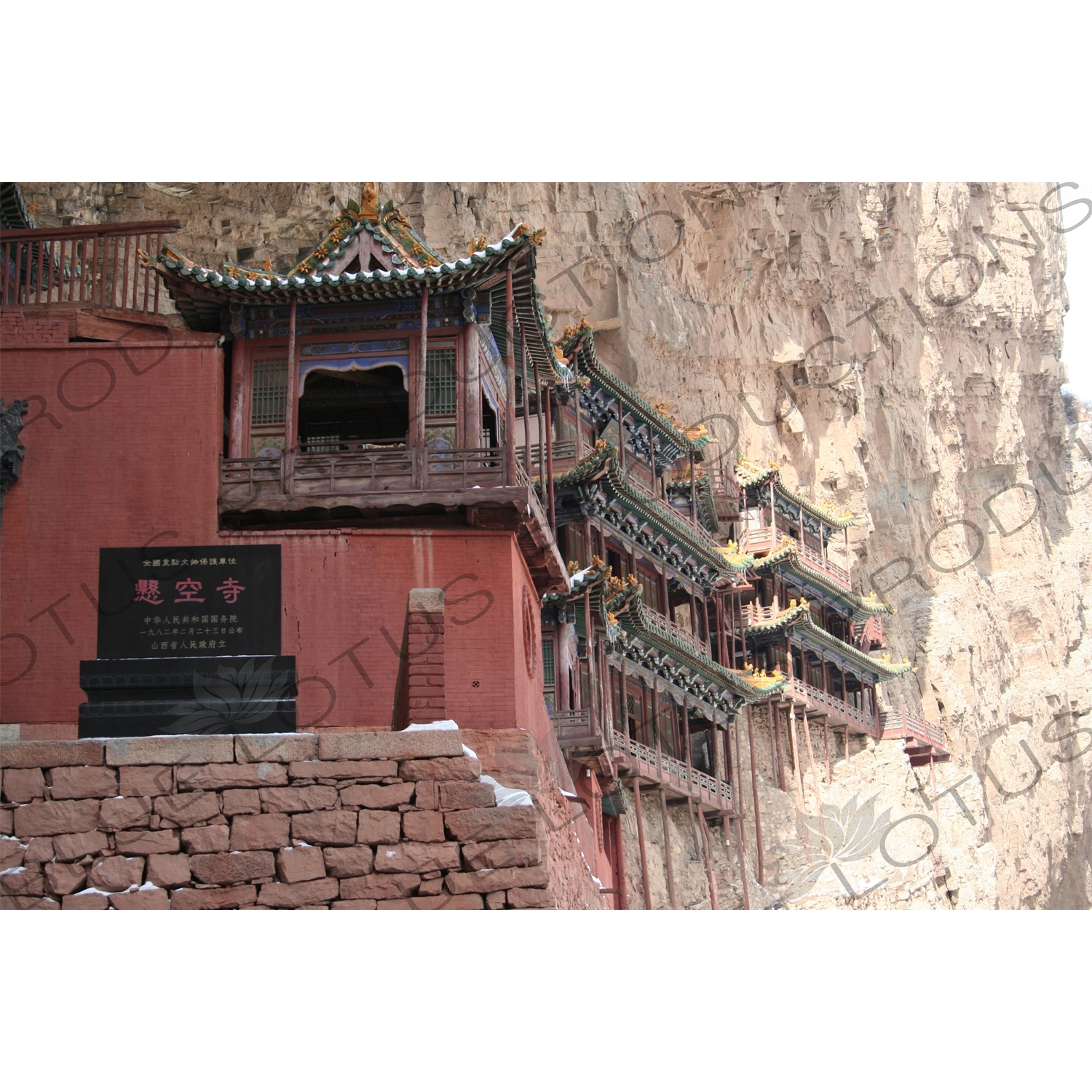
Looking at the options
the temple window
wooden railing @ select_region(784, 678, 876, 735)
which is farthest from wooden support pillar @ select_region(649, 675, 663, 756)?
the temple window

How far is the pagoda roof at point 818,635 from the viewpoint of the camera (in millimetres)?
38594

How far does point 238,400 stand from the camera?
17.1 metres

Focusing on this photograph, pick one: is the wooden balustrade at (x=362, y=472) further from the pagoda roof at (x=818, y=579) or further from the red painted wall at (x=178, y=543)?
the pagoda roof at (x=818, y=579)

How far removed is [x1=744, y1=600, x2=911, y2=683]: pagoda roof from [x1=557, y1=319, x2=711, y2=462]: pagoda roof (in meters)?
4.96

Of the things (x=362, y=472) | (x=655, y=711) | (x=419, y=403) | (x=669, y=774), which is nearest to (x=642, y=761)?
(x=669, y=774)

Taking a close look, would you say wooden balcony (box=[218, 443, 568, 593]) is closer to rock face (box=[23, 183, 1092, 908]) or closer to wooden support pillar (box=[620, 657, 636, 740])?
wooden support pillar (box=[620, 657, 636, 740])

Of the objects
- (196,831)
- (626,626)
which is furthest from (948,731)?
(196,831)

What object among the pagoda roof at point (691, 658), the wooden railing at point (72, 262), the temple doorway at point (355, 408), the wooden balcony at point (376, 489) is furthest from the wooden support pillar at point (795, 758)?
the wooden railing at point (72, 262)

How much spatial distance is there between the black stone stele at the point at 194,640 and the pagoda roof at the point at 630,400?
14.2m

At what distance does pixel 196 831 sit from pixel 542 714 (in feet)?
21.1

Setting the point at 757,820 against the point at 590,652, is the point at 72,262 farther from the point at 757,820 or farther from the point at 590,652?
the point at 757,820

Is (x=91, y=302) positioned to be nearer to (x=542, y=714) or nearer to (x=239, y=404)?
(x=239, y=404)

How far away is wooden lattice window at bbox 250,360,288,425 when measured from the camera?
17094mm

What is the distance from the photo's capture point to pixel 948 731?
150ft
